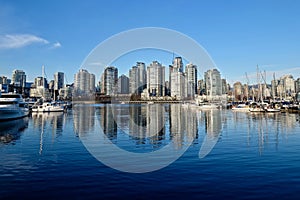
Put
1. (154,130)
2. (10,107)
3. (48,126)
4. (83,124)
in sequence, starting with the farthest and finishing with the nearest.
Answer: (10,107)
(83,124)
(48,126)
(154,130)

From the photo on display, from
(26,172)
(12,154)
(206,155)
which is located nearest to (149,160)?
(206,155)

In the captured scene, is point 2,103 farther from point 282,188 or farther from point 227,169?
point 282,188

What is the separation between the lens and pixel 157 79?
178750 millimetres

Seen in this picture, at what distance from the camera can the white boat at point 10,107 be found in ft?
183

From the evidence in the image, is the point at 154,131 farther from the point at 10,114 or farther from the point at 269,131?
the point at 10,114

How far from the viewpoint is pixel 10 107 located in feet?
191

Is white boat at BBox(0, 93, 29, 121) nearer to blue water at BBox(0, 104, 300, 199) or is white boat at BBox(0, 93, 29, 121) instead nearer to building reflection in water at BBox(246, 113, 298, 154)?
blue water at BBox(0, 104, 300, 199)

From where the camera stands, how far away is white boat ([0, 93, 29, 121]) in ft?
183

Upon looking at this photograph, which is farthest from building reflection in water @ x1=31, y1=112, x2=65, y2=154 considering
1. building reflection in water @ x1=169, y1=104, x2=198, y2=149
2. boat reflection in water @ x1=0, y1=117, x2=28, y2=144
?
building reflection in water @ x1=169, y1=104, x2=198, y2=149

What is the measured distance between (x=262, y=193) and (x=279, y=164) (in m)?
6.83

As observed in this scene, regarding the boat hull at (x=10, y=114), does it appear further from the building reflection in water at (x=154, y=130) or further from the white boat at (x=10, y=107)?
the building reflection in water at (x=154, y=130)

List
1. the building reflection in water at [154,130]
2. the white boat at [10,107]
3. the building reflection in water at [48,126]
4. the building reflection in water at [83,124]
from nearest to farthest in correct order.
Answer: the building reflection in water at [154,130] < the building reflection in water at [48,126] < the building reflection in water at [83,124] < the white boat at [10,107]

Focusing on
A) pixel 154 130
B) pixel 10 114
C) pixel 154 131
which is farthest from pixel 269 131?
pixel 10 114

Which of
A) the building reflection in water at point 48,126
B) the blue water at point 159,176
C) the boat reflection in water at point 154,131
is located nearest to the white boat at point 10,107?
the building reflection in water at point 48,126
